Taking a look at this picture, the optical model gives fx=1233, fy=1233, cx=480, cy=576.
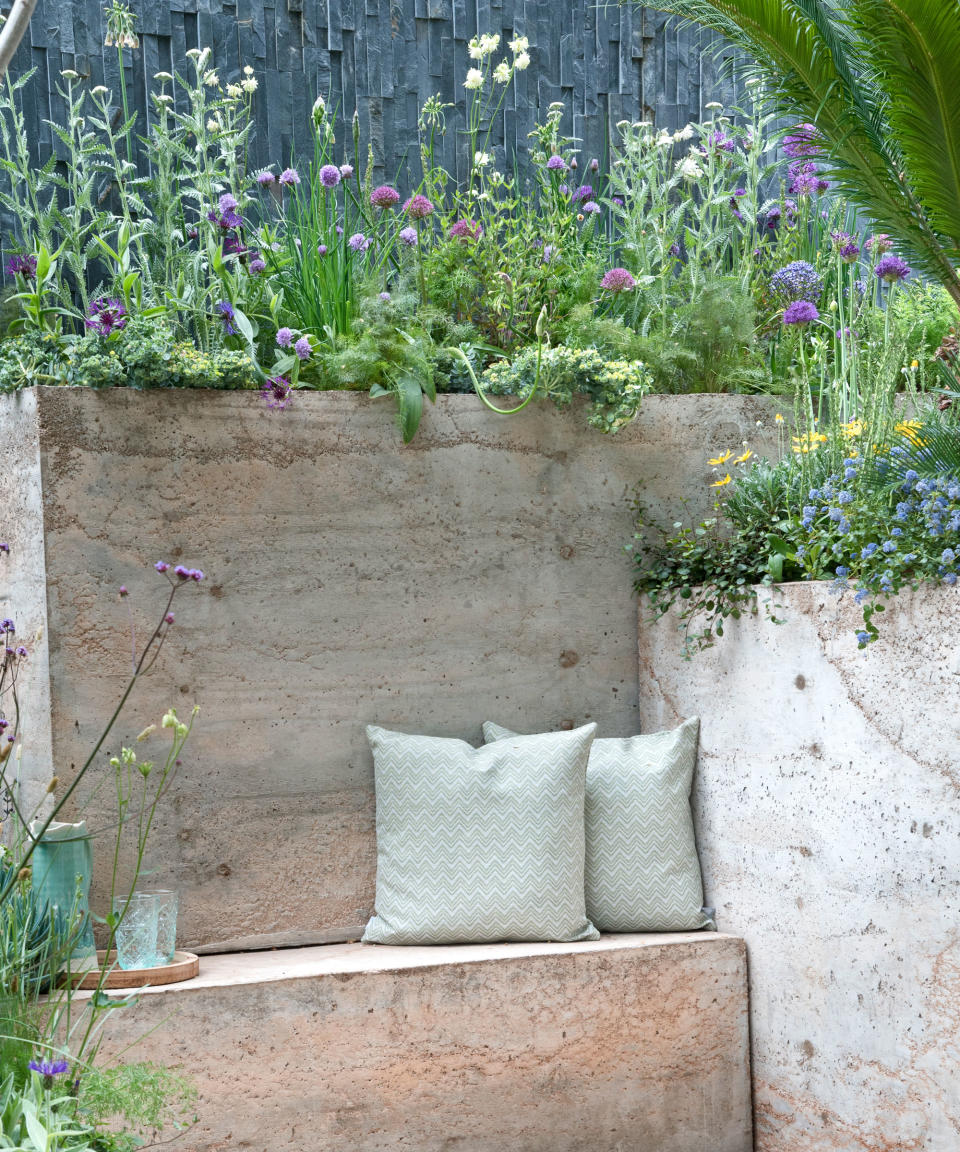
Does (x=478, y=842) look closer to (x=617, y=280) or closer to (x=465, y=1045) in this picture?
(x=465, y=1045)

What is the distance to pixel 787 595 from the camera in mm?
2906

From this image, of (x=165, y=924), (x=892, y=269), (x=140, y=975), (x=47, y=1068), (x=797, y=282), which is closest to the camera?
(x=47, y=1068)

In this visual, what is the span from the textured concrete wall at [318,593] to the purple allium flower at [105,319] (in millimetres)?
191

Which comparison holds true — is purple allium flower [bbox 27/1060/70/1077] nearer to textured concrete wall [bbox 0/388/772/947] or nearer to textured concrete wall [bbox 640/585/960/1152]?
textured concrete wall [bbox 0/388/772/947]

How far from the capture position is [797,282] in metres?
3.78

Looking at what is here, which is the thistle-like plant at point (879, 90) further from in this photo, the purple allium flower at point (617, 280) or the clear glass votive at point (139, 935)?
the clear glass votive at point (139, 935)

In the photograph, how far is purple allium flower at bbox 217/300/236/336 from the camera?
10.3 ft

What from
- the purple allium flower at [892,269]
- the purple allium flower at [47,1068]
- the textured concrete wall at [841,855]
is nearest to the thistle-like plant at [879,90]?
the purple allium flower at [892,269]

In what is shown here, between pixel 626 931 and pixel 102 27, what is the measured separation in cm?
306

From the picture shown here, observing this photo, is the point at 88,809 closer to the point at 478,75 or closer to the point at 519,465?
the point at 519,465

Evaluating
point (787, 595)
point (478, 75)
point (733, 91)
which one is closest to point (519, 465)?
point (787, 595)

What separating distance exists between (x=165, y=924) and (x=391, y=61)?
2.85m

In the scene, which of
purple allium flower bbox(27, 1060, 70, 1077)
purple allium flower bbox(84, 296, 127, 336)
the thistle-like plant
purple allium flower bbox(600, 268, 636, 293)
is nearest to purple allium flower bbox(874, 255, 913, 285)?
the thistle-like plant

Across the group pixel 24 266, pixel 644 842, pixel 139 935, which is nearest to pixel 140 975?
pixel 139 935
